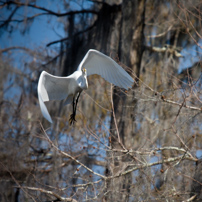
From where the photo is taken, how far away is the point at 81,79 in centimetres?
216

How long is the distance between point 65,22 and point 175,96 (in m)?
2.47

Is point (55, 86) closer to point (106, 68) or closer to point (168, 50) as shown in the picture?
point (106, 68)

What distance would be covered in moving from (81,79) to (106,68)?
409 mm

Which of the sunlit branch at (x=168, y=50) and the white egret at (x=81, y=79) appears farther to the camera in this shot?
the sunlit branch at (x=168, y=50)

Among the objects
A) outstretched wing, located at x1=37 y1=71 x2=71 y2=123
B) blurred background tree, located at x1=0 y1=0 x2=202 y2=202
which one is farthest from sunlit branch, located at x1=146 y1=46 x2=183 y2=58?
outstretched wing, located at x1=37 y1=71 x2=71 y2=123

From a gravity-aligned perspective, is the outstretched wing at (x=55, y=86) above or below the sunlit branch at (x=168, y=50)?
below

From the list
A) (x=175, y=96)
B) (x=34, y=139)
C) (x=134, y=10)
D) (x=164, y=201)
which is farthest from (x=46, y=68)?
(x=164, y=201)

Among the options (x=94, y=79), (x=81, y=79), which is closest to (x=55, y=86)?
(x=81, y=79)

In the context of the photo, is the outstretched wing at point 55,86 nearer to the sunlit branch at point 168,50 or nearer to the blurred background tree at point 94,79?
the blurred background tree at point 94,79

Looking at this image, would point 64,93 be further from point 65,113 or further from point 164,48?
point 164,48

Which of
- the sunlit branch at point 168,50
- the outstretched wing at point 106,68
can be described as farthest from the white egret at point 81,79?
the sunlit branch at point 168,50

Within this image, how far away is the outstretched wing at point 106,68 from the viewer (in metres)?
2.35

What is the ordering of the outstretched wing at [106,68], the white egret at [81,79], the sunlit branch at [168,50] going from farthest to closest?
the sunlit branch at [168,50] → the outstretched wing at [106,68] → the white egret at [81,79]

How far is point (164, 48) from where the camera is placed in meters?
4.45
